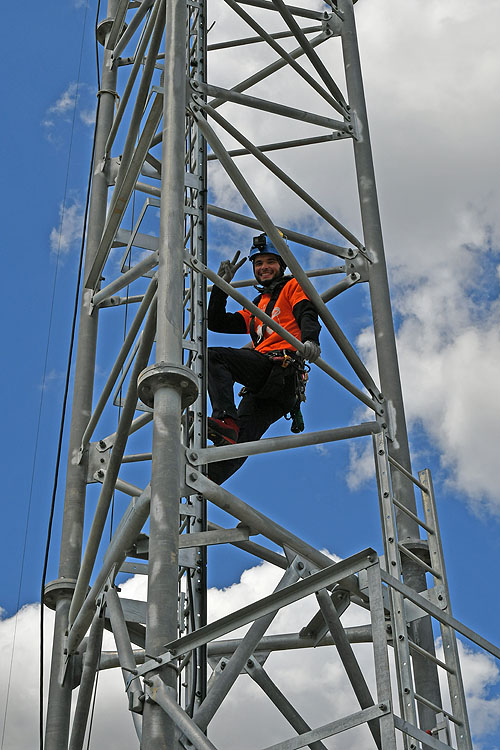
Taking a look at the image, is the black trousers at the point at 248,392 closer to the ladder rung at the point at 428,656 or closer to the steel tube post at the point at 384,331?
the steel tube post at the point at 384,331

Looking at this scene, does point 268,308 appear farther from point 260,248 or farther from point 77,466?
point 77,466

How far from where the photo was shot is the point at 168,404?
8.49 m

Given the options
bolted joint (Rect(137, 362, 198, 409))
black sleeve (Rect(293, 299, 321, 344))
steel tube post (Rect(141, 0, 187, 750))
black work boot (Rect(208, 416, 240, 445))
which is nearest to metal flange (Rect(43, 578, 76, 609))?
black work boot (Rect(208, 416, 240, 445))

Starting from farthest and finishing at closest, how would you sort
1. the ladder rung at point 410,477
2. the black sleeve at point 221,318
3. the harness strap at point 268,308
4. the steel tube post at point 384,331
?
the black sleeve at point 221,318, the harness strap at point 268,308, the ladder rung at point 410,477, the steel tube post at point 384,331

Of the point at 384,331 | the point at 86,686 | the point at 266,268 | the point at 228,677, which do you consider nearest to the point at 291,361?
the point at 384,331

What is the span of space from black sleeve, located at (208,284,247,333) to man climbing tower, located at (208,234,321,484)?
1 cm

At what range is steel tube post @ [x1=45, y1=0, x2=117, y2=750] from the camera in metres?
10.4

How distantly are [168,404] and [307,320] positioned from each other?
10.9ft

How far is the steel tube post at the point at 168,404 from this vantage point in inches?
302

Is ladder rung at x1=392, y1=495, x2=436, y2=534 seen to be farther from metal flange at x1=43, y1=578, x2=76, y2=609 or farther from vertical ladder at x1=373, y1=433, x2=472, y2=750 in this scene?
metal flange at x1=43, y1=578, x2=76, y2=609

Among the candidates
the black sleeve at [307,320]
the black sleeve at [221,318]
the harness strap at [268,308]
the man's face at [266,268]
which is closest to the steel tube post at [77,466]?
the black sleeve at [221,318]

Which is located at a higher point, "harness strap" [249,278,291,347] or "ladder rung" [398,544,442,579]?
"harness strap" [249,278,291,347]

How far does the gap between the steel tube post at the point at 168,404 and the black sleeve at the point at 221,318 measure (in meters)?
2.94

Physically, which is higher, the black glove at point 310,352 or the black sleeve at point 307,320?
the black sleeve at point 307,320
